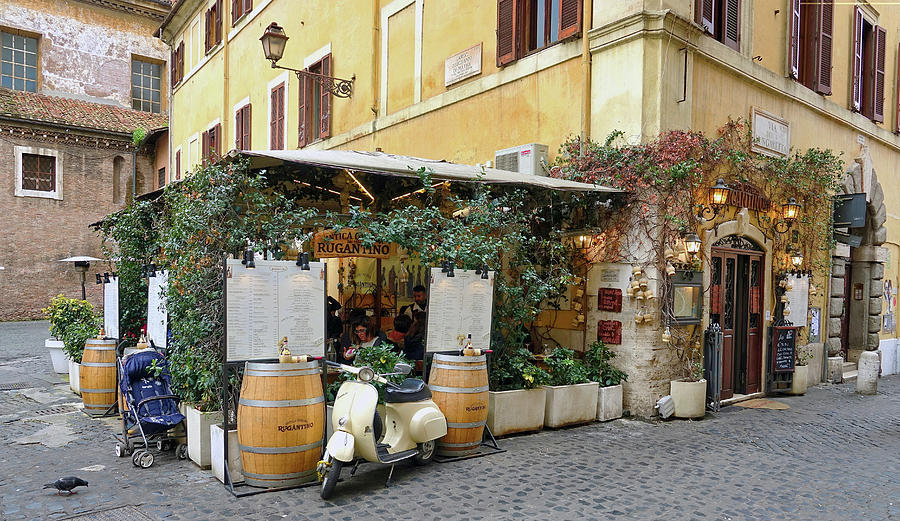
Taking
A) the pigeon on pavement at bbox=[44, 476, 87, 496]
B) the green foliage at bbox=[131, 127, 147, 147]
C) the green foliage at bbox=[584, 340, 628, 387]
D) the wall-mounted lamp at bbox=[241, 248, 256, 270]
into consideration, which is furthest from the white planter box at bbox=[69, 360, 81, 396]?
the green foliage at bbox=[131, 127, 147, 147]

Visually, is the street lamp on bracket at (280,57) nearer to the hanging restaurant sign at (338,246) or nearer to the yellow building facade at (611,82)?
the yellow building facade at (611,82)

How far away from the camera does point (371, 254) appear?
9312mm

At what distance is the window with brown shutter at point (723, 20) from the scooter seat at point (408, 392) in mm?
6028

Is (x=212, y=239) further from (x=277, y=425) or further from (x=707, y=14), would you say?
(x=707, y=14)

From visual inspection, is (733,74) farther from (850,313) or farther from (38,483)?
(38,483)

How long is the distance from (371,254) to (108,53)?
21.5m

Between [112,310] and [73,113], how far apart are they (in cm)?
1861

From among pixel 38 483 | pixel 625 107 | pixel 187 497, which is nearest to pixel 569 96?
pixel 625 107

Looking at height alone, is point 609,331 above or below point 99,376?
above

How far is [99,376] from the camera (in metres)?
7.78

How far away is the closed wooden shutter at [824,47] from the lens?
1080 centimetres

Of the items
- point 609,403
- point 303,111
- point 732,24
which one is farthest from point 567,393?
point 303,111

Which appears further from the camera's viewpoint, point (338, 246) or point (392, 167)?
point (338, 246)

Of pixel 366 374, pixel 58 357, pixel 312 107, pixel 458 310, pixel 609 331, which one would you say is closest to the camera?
pixel 366 374
